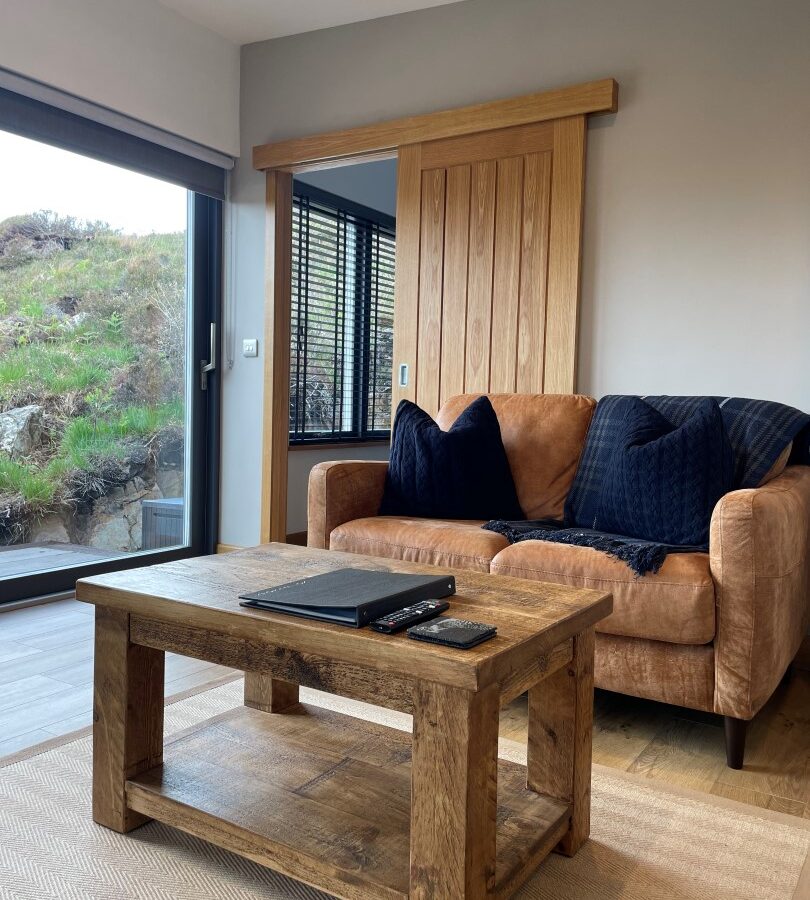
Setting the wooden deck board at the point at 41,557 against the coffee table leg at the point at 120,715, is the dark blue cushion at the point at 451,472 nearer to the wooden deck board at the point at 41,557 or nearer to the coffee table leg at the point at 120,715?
the coffee table leg at the point at 120,715

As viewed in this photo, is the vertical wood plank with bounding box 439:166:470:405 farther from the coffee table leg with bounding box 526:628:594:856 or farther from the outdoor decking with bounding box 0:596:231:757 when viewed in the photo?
the coffee table leg with bounding box 526:628:594:856

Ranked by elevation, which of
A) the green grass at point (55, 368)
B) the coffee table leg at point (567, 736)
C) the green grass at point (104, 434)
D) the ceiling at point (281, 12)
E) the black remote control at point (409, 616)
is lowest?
the coffee table leg at point (567, 736)

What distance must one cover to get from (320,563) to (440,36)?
8.84 ft

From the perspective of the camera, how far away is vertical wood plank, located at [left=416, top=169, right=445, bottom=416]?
350cm

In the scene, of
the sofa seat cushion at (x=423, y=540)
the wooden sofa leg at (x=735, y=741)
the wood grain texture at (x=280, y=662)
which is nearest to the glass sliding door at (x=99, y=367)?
the sofa seat cushion at (x=423, y=540)

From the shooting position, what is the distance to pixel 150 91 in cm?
358

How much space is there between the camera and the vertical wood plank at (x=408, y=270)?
Result: 3.56 m

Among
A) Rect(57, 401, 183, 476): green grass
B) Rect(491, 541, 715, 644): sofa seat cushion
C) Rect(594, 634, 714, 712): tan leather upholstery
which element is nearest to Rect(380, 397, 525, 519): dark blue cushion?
Rect(491, 541, 715, 644): sofa seat cushion

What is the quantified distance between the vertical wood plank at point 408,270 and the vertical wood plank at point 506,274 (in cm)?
38

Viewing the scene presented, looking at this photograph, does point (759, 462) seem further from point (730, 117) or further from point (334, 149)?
point (334, 149)

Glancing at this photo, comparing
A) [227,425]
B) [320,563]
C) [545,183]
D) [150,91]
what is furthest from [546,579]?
[150,91]

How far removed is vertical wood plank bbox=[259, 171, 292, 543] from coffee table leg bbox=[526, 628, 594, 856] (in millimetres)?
2627

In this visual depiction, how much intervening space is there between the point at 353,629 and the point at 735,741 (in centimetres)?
119

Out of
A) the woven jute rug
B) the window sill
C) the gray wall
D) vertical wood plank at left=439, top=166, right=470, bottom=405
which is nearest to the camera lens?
the woven jute rug
